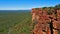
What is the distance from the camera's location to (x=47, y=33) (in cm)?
1394

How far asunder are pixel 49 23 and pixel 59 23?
5.34ft

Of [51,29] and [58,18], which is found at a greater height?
[58,18]

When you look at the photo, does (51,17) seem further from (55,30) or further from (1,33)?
(1,33)

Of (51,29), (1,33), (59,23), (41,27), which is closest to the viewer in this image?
(59,23)

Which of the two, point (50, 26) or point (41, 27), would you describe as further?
point (41, 27)

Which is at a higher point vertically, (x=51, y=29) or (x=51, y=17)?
(x=51, y=17)

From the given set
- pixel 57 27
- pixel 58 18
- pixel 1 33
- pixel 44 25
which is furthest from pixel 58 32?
pixel 1 33

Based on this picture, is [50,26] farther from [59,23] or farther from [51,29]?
[59,23]

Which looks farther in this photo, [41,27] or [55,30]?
[41,27]

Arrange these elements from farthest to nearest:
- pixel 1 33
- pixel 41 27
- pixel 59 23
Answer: pixel 1 33, pixel 41 27, pixel 59 23

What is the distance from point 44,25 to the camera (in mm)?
14273

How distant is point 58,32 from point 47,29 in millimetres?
1533

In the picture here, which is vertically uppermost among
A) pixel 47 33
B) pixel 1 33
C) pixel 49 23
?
pixel 49 23

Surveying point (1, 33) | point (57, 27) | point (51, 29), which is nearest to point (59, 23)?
point (57, 27)
